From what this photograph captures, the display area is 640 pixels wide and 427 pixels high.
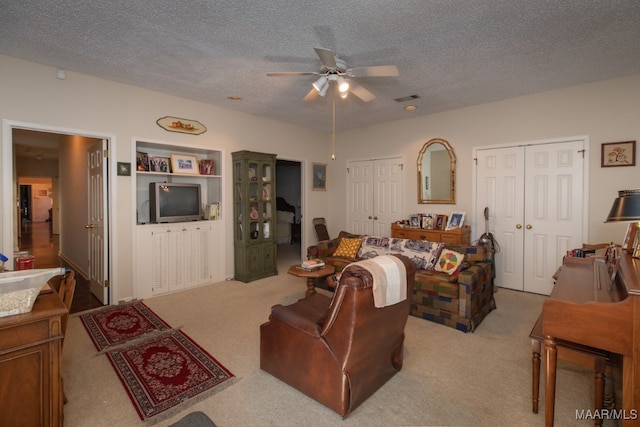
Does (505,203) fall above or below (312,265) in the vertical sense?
above

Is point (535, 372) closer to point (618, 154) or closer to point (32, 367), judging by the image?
point (32, 367)

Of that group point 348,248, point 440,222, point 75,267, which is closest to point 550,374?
point 348,248

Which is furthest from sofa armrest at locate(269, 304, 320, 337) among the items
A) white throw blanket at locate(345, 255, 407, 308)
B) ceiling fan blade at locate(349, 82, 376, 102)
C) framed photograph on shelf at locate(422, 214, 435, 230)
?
framed photograph on shelf at locate(422, 214, 435, 230)

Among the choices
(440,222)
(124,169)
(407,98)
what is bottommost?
(440,222)

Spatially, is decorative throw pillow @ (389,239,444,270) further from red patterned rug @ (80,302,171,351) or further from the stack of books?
red patterned rug @ (80,302,171,351)

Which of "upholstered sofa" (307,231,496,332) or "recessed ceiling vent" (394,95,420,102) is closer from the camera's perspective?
"upholstered sofa" (307,231,496,332)

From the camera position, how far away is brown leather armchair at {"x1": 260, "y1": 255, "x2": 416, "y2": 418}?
69.4 inches

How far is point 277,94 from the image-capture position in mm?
4156

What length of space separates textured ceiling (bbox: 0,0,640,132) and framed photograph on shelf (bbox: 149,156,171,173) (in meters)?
0.98

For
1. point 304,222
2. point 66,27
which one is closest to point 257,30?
point 66,27

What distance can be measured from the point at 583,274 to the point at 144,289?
15.6 feet

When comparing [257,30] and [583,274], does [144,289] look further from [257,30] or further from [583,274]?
[583,274]

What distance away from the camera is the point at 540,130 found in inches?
166

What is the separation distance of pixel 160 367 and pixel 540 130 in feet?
17.3
